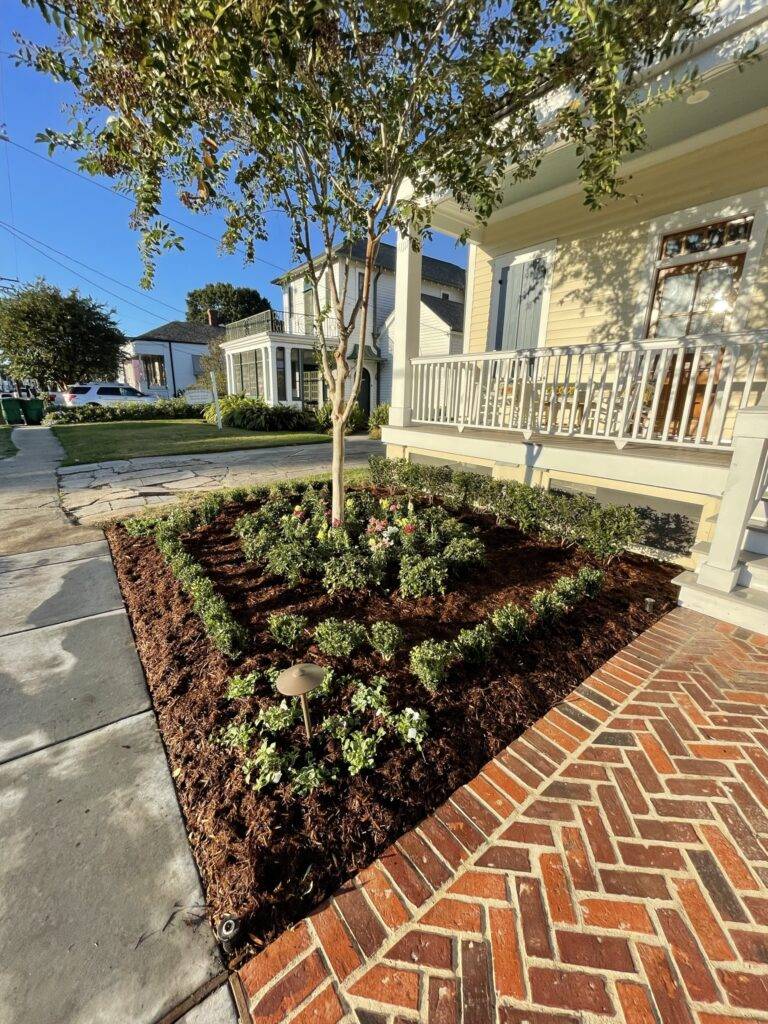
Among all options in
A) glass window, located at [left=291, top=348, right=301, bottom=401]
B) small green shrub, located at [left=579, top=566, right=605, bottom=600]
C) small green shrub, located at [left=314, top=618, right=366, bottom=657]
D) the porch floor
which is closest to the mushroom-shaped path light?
small green shrub, located at [left=314, top=618, right=366, bottom=657]

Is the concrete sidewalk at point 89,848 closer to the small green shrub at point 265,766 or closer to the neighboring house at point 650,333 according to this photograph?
the small green shrub at point 265,766

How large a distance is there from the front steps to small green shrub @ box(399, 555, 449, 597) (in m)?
1.95

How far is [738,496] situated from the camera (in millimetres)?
3162

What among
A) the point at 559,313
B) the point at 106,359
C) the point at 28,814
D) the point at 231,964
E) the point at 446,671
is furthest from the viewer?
the point at 106,359

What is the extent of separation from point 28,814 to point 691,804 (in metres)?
2.69

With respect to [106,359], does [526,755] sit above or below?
below

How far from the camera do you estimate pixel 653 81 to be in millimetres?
3594

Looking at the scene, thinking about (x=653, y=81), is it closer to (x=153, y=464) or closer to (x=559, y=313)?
(x=559, y=313)

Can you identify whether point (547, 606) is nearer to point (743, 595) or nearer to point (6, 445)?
point (743, 595)

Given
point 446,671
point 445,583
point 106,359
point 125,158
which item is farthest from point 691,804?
point 106,359

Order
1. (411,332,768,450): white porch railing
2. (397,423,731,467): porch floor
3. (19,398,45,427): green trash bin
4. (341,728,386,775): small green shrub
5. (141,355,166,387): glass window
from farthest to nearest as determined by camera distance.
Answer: (141,355,166,387): glass window
(19,398,45,427): green trash bin
(397,423,731,467): porch floor
(411,332,768,450): white porch railing
(341,728,386,775): small green shrub

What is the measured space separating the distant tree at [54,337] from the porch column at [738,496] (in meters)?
27.2

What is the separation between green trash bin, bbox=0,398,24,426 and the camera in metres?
16.1

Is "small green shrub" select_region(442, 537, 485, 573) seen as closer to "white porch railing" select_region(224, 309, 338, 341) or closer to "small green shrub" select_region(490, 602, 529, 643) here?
"small green shrub" select_region(490, 602, 529, 643)
